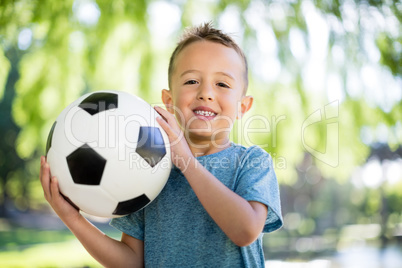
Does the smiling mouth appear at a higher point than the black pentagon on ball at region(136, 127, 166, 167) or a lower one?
higher

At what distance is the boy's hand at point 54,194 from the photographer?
174 centimetres

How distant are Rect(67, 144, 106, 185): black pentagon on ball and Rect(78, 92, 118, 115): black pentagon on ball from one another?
17 centimetres

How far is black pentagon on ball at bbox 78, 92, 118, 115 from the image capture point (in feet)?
5.71

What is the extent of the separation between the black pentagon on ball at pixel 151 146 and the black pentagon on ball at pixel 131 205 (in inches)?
6.3

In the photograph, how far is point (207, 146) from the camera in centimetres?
209

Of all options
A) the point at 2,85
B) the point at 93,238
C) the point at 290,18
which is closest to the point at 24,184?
the point at 2,85

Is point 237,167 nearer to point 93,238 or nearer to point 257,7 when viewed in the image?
point 93,238

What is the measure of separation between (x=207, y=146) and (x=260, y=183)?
1.35 feet

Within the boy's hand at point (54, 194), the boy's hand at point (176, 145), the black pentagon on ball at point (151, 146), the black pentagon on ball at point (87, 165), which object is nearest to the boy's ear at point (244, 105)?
the boy's hand at point (176, 145)

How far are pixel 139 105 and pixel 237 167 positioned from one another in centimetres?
54

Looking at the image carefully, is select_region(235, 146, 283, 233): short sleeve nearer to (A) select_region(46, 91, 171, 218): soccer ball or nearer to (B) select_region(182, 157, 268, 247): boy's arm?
(B) select_region(182, 157, 268, 247): boy's arm

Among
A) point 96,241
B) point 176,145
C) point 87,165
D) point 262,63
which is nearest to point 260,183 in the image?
point 176,145

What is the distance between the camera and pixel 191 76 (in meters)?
2.02

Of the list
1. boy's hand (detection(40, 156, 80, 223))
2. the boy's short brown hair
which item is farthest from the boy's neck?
boy's hand (detection(40, 156, 80, 223))
